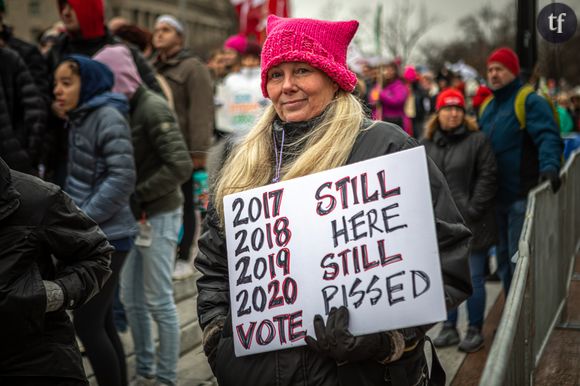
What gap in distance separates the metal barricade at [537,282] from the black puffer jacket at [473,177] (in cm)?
47

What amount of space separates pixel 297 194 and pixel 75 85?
2382mm

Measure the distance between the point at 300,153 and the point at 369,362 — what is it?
70cm

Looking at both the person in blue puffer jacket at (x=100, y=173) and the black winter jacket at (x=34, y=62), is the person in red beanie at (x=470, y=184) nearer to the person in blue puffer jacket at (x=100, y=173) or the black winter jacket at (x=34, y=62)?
the person in blue puffer jacket at (x=100, y=173)

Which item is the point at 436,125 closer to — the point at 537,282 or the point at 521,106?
the point at 521,106

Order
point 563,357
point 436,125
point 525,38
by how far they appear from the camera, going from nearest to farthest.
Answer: point 563,357
point 436,125
point 525,38

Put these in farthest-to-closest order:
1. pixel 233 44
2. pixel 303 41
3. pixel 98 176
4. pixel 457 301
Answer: pixel 233 44, pixel 98 176, pixel 303 41, pixel 457 301

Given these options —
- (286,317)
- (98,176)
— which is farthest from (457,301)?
(98,176)

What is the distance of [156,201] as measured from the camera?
4.71 m

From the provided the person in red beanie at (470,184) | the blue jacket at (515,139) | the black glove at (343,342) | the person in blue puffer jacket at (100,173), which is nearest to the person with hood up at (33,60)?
the person in blue puffer jacket at (100,173)

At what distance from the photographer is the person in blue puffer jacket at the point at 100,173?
13.1ft

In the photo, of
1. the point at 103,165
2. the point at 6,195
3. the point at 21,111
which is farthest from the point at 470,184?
the point at 6,195

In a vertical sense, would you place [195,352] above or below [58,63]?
below

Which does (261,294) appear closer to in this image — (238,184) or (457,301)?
(238,184)

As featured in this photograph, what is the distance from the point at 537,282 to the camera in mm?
4129
